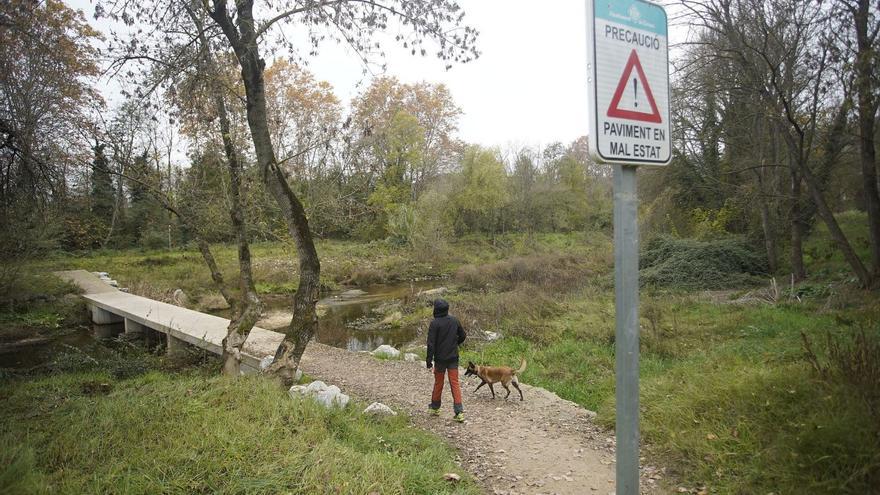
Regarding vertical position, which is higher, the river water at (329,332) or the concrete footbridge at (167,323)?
the concrete footbridge at (167,323)

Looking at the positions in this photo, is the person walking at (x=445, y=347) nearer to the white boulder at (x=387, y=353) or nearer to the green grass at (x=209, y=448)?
the green grass at (x=209, y=448)

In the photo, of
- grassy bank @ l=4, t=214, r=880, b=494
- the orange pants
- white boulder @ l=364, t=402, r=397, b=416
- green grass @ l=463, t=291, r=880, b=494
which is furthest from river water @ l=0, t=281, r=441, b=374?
the orange pants

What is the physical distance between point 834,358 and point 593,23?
4.22m

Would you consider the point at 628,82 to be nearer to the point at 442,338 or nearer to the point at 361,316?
the point at 442,338

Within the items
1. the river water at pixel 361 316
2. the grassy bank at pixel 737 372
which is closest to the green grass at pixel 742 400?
the grassy bank at pixel 737 372

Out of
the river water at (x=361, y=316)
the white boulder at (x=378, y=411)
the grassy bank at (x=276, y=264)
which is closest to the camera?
the white boulder at (x=378, y=411)

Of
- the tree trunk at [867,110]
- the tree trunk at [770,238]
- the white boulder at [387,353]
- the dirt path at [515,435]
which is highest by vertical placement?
the tree trunk at [867,110]

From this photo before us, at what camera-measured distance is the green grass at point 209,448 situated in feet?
10.5

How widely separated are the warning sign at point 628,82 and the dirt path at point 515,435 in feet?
11.7

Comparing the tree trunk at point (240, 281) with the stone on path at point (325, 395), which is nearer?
the stone on path at point (325, 395)

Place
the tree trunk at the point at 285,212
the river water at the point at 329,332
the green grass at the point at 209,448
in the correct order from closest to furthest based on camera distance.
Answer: the green grass at the point at 209,448 < the tree trunk at the point at 285,212 < the river water at the point at 329,332

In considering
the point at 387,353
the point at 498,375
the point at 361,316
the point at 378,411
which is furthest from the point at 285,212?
the point at 361,316

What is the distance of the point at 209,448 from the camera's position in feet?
11.9

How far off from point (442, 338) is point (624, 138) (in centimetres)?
477
